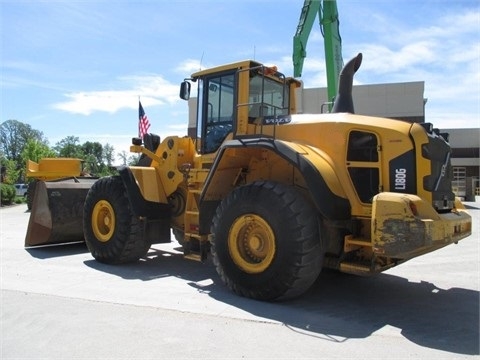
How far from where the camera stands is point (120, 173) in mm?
7922

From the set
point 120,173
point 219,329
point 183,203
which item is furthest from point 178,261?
point 219,329

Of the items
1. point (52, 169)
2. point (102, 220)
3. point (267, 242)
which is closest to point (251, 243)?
point (267, 242)

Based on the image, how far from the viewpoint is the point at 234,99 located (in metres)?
6.90

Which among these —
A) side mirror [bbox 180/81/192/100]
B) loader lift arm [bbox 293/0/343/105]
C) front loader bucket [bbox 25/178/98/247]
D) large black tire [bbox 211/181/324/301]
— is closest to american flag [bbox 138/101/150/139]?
front loader bucket [bbox 25/178/98/247]

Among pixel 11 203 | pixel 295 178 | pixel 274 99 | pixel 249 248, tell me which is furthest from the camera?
pixel 11 203

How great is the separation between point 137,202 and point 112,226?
723 millimetres

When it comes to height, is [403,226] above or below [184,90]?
below

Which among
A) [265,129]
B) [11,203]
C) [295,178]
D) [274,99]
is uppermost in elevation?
[274,99]

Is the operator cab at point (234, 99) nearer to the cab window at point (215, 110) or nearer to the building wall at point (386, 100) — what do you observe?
the cab window at point (215, 110)

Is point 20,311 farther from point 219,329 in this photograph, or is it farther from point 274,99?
point 274,99

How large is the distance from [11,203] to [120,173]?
2360 centimetres

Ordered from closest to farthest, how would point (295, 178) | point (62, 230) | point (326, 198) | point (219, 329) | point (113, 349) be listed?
point (113, 349) → point (219, 329) → point (326, 198) → point (295, 178) → point (62, 230)

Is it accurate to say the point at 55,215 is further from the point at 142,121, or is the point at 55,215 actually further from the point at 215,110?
the point at 215,110

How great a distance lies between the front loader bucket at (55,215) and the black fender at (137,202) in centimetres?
217
